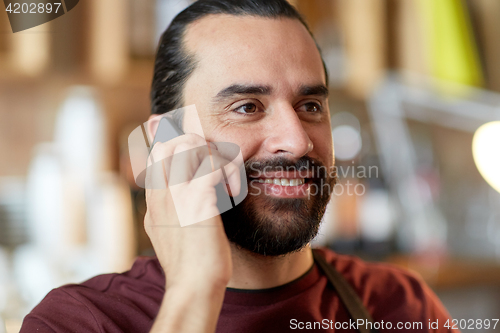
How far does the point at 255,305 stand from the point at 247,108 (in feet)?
1.19

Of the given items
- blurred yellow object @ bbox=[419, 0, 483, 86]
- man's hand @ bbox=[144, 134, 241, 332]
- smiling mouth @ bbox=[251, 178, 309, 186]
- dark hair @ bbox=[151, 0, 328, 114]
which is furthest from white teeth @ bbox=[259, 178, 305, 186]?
blurred yellow object @ bbox=[419, 0, 483, 86]

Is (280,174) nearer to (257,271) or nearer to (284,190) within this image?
(284,190)

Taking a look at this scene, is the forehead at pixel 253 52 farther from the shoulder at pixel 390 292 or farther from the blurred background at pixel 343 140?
the blurred background at pixel 343 140

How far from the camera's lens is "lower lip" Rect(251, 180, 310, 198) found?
0.76m

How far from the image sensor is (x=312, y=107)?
863mm

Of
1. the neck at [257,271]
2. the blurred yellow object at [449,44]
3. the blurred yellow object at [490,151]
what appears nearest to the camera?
the neck at [257,271]

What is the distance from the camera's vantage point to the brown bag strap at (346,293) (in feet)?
2.62

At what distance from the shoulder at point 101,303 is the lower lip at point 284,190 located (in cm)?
26

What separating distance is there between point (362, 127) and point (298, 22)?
1190 millimetres

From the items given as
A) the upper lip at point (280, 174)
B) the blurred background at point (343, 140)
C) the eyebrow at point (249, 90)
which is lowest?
the blurred background at point (343, 140)

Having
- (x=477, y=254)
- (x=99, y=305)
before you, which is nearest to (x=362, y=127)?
(x=477, y=254)

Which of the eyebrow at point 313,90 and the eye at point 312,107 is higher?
the eyebrow at point 313,90

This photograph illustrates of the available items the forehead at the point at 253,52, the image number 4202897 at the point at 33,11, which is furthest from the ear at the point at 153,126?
the image number 4202897 at the point at 33,11

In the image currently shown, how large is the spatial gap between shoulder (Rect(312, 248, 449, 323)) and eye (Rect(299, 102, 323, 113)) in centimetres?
36
